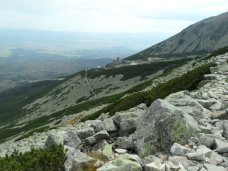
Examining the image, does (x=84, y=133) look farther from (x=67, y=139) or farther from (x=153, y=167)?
(x=153, y=167)

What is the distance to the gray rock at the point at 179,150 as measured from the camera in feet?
39.4

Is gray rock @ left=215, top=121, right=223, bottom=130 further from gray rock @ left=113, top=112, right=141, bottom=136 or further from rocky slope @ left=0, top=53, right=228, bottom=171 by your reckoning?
gray rock @ left=113, top=112, right=141, bottom=136

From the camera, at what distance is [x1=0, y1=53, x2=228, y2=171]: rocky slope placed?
37.1ft

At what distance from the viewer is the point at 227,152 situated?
1206 centimetres

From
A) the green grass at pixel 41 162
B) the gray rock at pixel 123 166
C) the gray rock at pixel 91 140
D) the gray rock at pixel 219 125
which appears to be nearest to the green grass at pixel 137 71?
the gray rock at pixel 91 140

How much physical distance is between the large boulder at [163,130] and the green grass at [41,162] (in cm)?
289

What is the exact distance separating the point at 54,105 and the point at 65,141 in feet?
404

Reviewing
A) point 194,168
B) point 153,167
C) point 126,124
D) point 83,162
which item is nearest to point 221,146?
point 194,168

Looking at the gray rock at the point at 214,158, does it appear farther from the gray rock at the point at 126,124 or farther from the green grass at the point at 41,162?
the gray rock at the point at 126,124

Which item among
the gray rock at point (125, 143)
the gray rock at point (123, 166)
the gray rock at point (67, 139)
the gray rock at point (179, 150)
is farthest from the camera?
the gray rock at point (67, 139)

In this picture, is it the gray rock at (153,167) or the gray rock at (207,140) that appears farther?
the gray rock at (207,140)

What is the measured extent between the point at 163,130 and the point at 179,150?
1420mm

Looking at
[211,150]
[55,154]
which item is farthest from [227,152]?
[55,154]

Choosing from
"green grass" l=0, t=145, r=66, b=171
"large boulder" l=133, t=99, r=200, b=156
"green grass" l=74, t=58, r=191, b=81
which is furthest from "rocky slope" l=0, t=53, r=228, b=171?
"green grass" l=74, t=58, r=191, b=81
